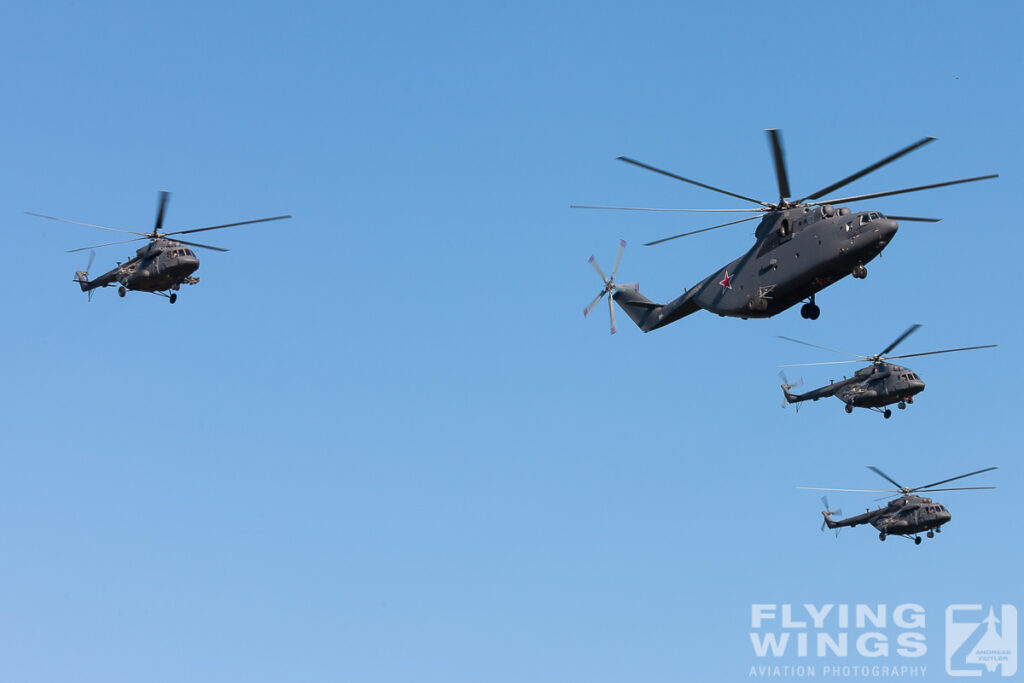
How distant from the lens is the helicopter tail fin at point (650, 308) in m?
72.1

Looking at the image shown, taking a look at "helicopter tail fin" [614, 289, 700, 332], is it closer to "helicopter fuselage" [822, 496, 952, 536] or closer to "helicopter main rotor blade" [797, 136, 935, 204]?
"helicopter main rotor blade" [797, 136, 935, 204]

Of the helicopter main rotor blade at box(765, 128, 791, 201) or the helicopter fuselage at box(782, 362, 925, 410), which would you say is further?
the helicopter fuselage at box(782, 362, 925, 410)

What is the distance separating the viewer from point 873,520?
105375mm

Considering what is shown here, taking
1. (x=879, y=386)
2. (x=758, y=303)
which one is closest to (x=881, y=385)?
(x=879, y=386)

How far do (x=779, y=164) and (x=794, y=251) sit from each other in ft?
14.9

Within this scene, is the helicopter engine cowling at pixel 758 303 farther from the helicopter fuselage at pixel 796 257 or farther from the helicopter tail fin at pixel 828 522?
the helicopter tail fin at pixel 828 522

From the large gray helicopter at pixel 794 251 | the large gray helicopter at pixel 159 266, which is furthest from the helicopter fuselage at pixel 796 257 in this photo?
the large gray helicopter at pixel 159 266

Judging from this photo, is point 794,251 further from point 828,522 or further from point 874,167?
point 828,522

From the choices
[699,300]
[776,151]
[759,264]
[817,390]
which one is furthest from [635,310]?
[817,390]

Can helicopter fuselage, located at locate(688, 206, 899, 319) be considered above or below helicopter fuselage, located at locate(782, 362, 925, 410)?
below

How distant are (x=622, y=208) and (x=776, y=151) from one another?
762cm

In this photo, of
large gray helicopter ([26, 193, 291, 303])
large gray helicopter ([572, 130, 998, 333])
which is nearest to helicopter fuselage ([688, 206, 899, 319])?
large gray helicopter ([572, 130, 998, 333])

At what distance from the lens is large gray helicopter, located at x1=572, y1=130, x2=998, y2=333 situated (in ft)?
194

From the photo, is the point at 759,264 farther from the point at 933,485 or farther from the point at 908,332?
the point at 933,485
